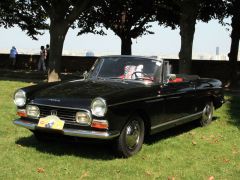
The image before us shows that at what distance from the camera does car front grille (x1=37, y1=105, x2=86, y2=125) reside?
6.64 metres

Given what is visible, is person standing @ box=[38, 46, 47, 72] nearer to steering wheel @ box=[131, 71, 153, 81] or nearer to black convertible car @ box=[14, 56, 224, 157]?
black convertible car @ box=[14, 56, 224, 157]

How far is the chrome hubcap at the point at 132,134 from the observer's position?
6.93m

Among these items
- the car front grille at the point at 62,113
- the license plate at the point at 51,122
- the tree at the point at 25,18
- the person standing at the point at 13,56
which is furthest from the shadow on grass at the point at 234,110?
the person standing at the point at 13,56

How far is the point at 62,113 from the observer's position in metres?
6.73

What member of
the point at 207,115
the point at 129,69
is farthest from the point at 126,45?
the point at 129,69

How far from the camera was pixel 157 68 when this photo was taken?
26.2ft

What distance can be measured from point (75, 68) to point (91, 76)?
2368cm

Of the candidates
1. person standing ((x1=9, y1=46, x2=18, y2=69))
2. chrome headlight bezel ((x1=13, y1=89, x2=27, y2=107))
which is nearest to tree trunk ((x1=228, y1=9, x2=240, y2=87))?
chrome headlight bezel ((x1=13, y1=89, x2=27, y2=107))

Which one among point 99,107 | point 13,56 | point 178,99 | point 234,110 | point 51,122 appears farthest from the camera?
point 13,56

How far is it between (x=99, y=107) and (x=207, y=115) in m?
4.28

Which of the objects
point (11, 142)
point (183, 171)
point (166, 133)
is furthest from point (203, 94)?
point (11, 142)

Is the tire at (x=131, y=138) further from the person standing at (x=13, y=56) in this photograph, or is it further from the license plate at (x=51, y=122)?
the person standing at (x=13, y=56)

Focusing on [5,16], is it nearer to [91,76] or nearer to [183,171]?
[91,76]

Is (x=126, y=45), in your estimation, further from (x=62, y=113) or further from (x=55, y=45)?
(x=62, y=113)
